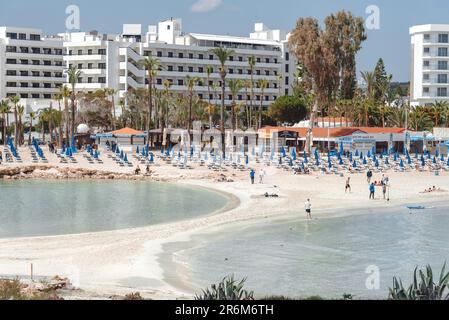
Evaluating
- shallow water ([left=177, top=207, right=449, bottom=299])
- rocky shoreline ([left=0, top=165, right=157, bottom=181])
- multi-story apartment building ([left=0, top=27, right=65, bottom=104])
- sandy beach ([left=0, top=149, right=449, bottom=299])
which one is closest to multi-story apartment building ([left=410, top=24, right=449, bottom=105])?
sandy beach ([left=0, top=149, right=449, bottom=299])

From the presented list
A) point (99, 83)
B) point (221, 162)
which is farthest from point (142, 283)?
point (99, 83)

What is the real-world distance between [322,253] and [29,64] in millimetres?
76108

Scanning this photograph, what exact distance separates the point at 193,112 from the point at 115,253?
64.1 m

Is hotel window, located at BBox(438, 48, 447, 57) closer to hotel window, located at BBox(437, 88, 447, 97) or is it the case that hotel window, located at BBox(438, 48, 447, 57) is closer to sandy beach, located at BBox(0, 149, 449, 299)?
hotel window, located at BBox(437, 88, 447, 97)

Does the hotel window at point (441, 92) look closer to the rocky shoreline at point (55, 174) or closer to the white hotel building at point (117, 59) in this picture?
the white hotel building at point (117, 59)

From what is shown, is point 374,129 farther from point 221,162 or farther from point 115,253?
point 115,253

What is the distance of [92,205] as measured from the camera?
36156 mm

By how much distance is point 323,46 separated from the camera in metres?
60.7

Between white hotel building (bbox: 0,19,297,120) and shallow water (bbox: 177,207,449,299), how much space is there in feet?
205

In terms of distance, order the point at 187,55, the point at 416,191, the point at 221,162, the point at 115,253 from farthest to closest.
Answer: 1. the point at 187,55
2. the point at 221,162
3. the point at 416,191
4. the point at 115,253

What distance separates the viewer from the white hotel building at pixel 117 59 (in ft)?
301

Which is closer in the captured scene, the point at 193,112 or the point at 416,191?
the point at 416,191

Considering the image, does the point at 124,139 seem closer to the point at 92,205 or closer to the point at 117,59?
the point at 117,59

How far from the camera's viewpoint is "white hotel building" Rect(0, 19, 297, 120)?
91.9 metres
